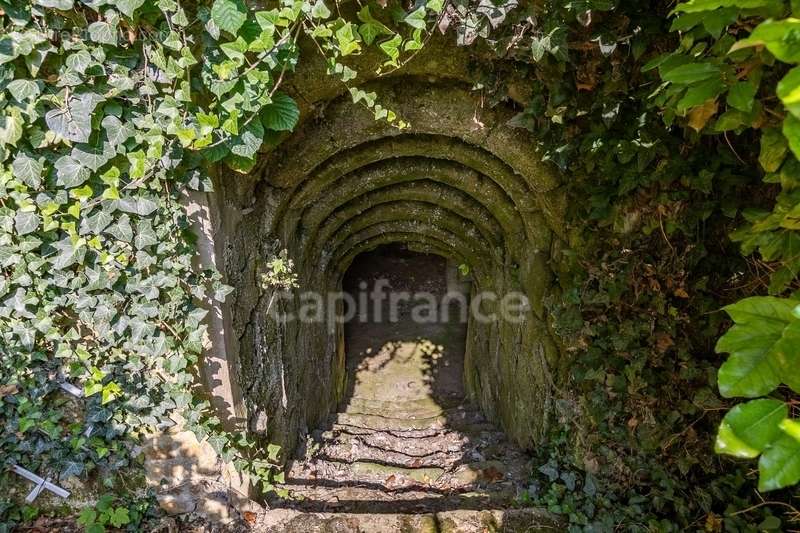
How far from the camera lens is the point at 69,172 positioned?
183 centimetres

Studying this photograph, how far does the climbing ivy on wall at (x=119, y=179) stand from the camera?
1685 mm

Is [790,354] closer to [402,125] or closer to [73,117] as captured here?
[402,125]

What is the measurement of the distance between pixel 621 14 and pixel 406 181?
2.19 metres

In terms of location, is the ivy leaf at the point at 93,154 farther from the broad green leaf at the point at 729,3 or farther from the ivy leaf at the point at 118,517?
the broad green leaf at the point at 729,3

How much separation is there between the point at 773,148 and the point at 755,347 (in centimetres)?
78

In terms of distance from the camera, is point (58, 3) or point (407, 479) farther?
point (407, 479)

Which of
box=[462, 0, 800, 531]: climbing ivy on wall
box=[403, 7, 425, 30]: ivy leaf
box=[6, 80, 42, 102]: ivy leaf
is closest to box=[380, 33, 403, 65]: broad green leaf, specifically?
box=[403, 7, 425, 30]: ivy leaf

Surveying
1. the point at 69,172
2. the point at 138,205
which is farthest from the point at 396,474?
the point at 69,172

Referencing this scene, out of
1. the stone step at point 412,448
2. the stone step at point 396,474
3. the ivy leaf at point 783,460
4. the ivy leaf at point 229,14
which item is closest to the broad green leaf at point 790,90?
the ivy leaf at point 783,460

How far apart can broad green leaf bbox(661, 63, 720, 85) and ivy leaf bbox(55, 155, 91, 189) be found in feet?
7.11

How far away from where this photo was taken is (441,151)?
9.96ft

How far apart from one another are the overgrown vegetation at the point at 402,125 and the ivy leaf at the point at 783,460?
29.7 inches

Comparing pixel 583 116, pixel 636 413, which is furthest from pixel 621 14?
pixel 636 413

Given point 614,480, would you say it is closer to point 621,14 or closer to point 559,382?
point 559,382
